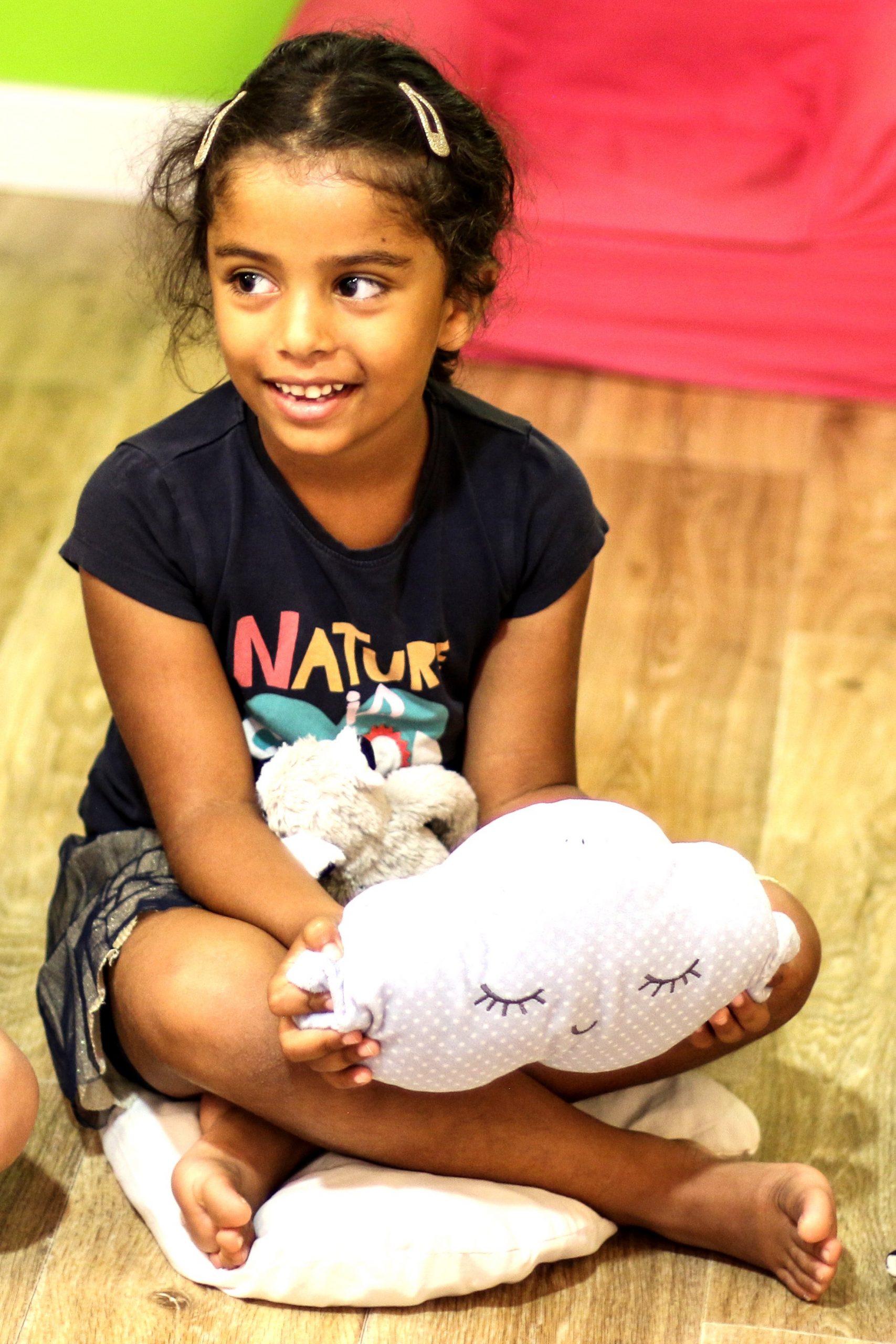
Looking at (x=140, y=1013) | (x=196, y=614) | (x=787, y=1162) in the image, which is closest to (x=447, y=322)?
(x=196, y=614)

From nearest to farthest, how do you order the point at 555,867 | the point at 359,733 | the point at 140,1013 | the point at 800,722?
the point at 555,867 → the point at 140,1013 → the point at 359,733 → the point at 800,722

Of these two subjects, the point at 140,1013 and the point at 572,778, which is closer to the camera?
the point at 140,1013

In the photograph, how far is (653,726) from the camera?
1.58 metres

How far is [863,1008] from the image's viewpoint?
1.28m

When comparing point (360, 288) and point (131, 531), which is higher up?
point (360, 288)

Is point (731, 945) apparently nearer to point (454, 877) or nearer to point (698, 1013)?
point (698, 1013)

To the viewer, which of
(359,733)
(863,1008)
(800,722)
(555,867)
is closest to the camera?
(555,867)

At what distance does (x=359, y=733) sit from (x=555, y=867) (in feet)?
0.87

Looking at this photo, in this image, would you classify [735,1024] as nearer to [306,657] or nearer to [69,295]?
[306,657]

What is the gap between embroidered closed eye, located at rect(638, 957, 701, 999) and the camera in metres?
0.96

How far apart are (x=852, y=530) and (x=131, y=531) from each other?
3.34 feet

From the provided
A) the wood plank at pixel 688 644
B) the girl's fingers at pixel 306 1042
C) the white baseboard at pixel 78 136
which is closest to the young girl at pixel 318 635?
the girl's fingers at pixel 306 1042

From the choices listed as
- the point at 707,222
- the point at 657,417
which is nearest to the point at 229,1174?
the point at 657,417

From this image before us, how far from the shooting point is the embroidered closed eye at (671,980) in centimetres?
96
